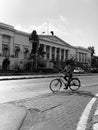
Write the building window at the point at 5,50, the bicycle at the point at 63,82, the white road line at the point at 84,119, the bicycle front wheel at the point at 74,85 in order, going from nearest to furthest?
1. the white road line at the point at 84,119
2. the bicycle at the point at 63,82
3. the bicycle front wheel at the point at 74,85
4. the building window at the point at 5,50

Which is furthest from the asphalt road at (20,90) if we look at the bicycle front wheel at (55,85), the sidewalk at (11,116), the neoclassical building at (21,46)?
the neoclassical building at (21,46)

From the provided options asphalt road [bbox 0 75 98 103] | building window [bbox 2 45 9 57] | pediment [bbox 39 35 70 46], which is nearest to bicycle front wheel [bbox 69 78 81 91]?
asphalt road [bbox 0 75 98 103]

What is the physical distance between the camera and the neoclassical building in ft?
167

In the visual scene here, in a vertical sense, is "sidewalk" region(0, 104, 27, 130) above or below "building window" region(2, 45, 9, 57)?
below

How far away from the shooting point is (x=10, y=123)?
189 inches

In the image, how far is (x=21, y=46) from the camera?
57.8m

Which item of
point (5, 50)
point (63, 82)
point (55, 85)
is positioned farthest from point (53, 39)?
point (55, 85)

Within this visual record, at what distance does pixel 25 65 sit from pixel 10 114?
151 feet

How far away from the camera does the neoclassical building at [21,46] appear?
167ft

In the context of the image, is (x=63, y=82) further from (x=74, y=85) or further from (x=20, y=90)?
(x=20, y=90)

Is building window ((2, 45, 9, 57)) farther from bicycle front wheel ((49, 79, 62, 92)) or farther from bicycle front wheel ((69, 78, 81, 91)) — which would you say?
bicycle front wheel ((49, 79, 62, 92))

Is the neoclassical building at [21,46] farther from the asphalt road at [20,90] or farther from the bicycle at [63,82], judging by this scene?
the bicycle at [63,82]

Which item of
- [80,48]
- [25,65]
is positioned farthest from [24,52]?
[80,48]

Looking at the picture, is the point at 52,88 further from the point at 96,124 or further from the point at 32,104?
the point at 96,124
